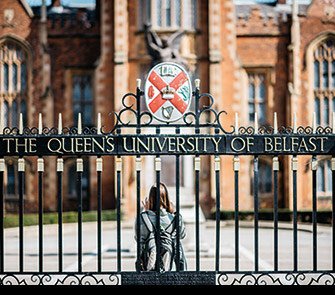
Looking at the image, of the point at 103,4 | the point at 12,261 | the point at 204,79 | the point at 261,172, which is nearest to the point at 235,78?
the point at 204,79

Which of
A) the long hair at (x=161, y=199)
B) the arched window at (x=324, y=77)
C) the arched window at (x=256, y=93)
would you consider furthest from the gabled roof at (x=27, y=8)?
the long hair at (x=161, y=199)

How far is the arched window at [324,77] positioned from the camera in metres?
31.8

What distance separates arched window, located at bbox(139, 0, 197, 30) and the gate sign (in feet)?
71.4

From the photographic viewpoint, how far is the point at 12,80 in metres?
32.2

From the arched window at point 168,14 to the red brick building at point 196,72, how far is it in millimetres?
172

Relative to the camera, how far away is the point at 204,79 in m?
29.9

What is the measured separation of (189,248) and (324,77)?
1631 centimetres

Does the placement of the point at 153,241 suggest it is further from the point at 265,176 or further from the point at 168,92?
the point at 265,176

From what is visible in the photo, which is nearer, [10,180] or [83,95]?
[10,180]

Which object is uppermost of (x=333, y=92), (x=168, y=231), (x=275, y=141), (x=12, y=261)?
(x=333, y=92)

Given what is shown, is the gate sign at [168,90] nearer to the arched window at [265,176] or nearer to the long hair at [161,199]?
the long hair at [161,199]

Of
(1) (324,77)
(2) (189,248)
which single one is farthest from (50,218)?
(1) (324,77)
